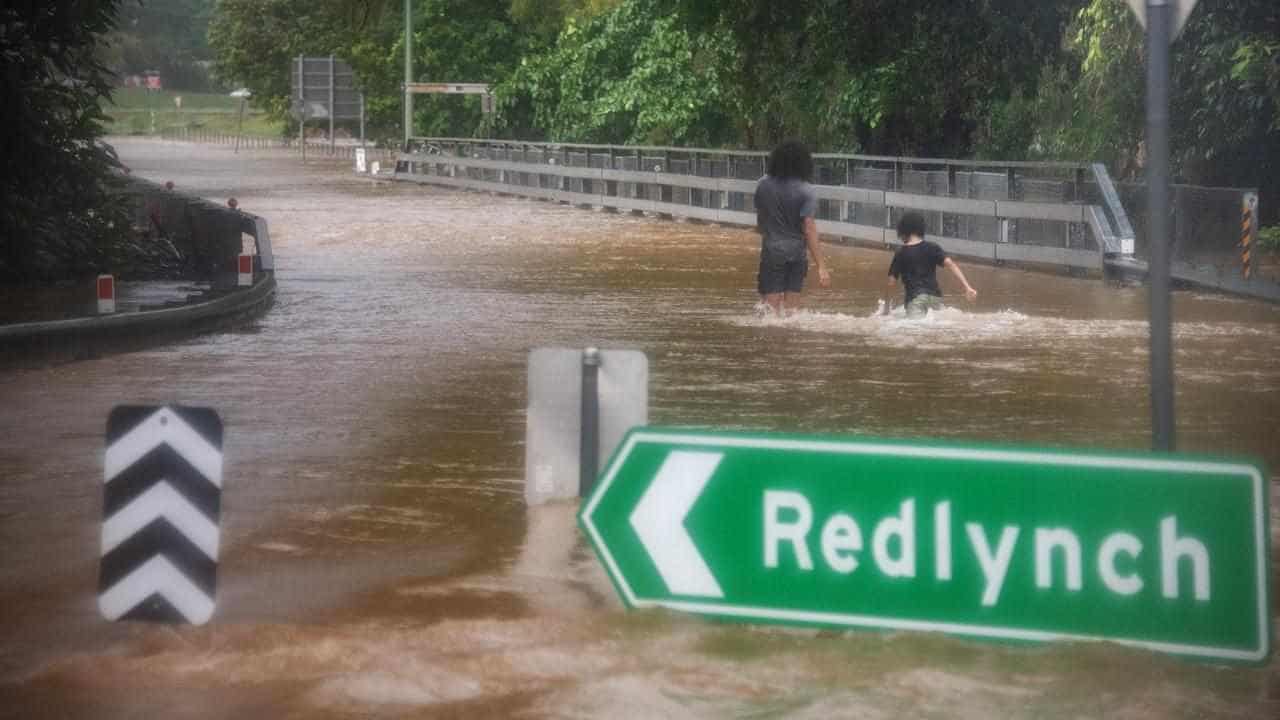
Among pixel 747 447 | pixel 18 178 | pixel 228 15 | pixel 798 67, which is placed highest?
pixel 228 15

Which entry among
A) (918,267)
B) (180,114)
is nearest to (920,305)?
(918,267)

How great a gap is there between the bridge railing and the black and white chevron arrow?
59.2 feet

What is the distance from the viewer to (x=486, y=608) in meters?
7.37

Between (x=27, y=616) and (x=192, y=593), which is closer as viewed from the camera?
(x=192, y=593)

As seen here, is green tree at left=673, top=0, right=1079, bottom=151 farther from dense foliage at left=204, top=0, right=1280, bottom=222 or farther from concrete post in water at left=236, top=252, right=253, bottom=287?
concrete post in water at left=236, top=252, right=253, bottom=287

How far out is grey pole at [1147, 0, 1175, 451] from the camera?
22.8 ft

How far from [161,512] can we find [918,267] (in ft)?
37.3

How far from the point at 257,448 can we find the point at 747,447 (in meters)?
5.31

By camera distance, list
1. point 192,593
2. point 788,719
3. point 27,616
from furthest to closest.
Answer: point 27,616 → point 192,593 → point 788,719

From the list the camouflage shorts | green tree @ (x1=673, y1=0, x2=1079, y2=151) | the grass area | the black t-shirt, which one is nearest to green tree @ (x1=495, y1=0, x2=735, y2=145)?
green tree @ (x1=673, y1=0, x2=1079, y2=151)

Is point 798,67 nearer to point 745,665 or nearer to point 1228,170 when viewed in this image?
point 1228,170

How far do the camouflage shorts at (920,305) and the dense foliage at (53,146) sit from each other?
9.41 meters

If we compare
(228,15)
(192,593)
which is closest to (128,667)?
(192,593)

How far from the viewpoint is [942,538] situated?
621 cm
